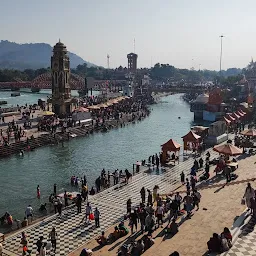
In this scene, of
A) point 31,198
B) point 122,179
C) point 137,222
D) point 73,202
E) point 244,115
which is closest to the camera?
point 137,222

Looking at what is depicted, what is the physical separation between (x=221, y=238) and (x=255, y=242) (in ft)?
5.85

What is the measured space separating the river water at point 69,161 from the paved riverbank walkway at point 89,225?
146 inches

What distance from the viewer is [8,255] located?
17.1m

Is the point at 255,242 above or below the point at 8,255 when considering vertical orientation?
above

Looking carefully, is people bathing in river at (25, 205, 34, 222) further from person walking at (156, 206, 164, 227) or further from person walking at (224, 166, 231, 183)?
person walking at (224, 166, 231, 183)

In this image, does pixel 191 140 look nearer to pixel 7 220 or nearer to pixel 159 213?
pixel 159 213

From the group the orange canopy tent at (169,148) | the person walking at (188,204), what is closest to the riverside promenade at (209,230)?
the person walking at (188,204)

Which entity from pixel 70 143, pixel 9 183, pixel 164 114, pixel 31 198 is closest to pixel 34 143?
pixel 70 143

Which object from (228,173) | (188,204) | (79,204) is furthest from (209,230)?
(228,173)

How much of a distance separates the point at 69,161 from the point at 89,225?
61.7ft

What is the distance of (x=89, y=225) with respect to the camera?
20062 millimetres

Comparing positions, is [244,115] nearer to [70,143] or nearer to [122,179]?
[70,143]

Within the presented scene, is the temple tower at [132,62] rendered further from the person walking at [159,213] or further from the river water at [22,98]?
the person walking at [159,213]

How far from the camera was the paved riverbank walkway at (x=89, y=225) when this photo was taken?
1816 cm
